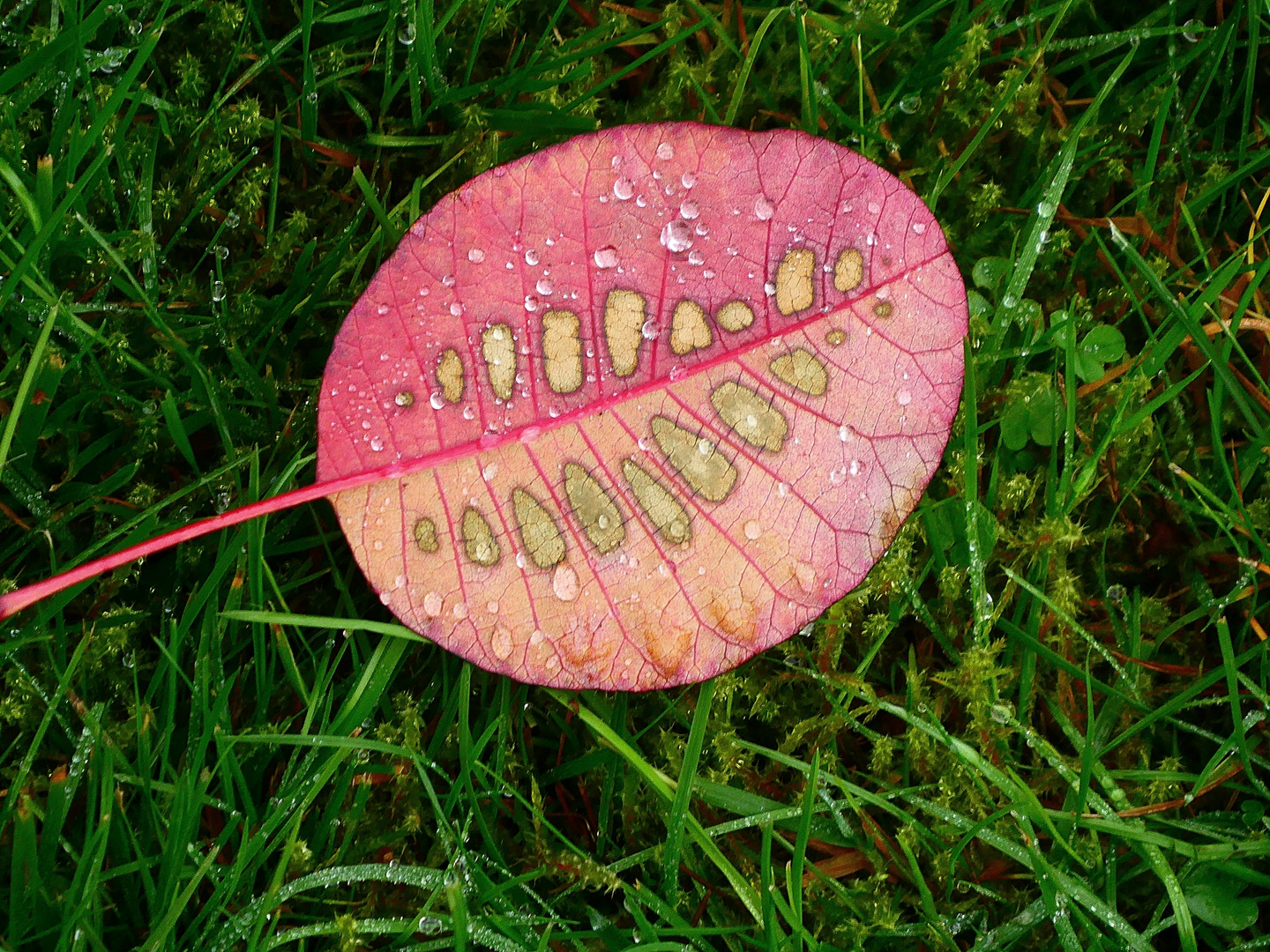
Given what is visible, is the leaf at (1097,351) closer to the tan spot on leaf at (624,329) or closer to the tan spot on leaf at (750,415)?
A: the tan spot on leaf at (750,415)

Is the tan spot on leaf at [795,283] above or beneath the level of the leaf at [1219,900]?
above

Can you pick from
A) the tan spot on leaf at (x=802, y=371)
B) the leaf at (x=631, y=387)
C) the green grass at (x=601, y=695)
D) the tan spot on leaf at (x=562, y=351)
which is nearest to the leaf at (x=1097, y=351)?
the green grass at (x=601, y=695)

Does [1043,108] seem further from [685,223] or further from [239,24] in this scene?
[239,24]

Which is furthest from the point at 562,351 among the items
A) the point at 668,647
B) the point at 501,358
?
the point at 668,647

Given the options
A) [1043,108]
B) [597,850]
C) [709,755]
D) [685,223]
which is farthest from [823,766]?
[1043,108]

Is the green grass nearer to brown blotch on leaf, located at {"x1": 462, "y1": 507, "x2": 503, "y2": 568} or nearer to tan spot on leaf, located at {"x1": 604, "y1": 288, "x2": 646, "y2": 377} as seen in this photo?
brown blotch on leaf, located at {"x1": 462, "y1": 507, "x2": 503, "y2": 568}
